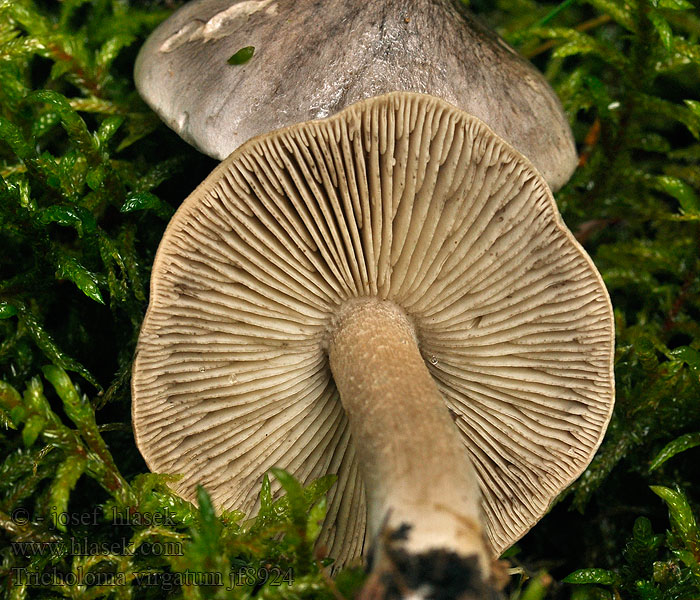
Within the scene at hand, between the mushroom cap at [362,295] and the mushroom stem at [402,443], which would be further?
the mushroom cap at [362,295]

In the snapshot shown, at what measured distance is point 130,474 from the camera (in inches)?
69.6

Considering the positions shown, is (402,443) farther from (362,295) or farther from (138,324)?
(138,324)

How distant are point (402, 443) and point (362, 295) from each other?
0.43 metres

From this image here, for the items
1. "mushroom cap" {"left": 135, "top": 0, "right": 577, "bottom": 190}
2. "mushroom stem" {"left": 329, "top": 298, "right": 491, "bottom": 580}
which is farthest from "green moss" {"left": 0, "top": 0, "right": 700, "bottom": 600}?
"mushroom cap" {"left": 135, "top": 0, "right": 577, "bottom": 190}

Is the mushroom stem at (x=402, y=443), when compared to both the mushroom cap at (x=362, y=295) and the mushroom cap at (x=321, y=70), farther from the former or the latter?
the mushroom cap at (x=321, y=70)

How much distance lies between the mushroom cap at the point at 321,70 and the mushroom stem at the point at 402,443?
523 mm

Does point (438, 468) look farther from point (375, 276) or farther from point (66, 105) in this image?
point (66, 105)

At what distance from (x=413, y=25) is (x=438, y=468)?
1130 millimetres

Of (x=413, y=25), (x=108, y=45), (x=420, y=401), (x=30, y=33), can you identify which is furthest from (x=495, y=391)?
(x=30, y=33)

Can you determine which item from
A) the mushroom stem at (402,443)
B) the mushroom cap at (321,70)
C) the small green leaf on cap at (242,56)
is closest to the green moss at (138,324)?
the mushroom stem at (402,443)

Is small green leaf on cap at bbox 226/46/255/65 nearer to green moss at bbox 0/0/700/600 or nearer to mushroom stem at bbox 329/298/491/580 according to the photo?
green moss at bbox 0/0/700/600

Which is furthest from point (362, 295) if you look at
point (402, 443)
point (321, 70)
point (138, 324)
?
point (138, 324)

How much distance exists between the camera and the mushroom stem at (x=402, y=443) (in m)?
1.16

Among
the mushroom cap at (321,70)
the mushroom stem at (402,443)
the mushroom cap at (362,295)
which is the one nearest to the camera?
the mushroom stem at (402,443)
